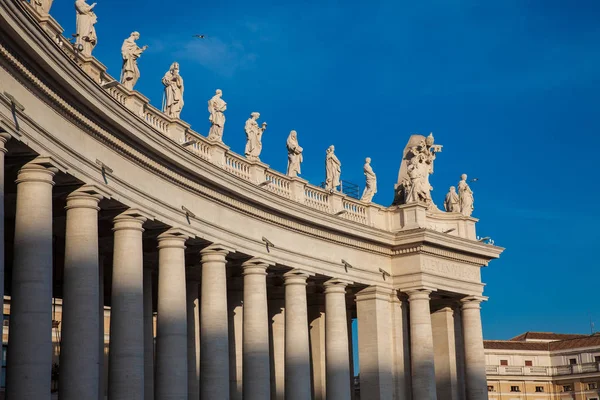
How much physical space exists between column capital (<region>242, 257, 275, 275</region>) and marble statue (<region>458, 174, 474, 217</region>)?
1275 inches

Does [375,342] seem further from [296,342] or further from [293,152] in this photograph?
[293,152]

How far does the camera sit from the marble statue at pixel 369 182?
95250 millimetres

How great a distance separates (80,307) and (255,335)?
903 inches

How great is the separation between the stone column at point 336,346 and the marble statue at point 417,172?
46.1ft

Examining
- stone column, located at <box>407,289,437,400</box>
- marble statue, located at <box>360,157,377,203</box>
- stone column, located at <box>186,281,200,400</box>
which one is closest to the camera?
stone column, located at <box>186,281,200,400</box>

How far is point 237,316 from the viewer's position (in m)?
85.4

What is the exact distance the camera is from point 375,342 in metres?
88.2

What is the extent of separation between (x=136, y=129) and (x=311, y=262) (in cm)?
2668

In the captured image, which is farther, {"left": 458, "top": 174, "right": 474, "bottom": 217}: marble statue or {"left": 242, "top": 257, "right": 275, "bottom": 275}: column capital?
{"left": 458, "top": 174, "right": 474, "bottom": 217}: marble statue

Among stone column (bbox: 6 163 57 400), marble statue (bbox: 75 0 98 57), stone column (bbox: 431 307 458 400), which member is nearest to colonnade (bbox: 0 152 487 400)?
stone column (bbox: 6 163 57 400)

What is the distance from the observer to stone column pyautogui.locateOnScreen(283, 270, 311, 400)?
79625mm

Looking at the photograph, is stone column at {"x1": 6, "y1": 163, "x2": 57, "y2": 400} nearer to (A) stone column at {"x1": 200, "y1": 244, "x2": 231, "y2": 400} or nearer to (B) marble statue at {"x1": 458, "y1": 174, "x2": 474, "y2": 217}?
(A) stone column at {"x1": 200, "y1": 244, "x2": 231, "y2": 400}

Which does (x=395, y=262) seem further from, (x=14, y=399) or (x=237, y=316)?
(x=14, y=399)

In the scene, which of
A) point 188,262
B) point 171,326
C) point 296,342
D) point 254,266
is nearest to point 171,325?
point 171,326
